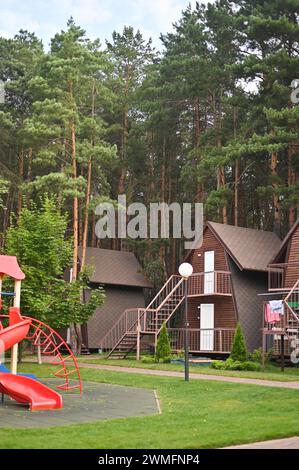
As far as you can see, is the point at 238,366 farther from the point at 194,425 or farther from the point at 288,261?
the point at 194,425

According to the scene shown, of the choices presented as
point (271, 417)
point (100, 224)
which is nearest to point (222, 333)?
point (100, 224)

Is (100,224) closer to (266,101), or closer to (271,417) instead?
(266,101)

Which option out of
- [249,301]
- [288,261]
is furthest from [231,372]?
[249,301]

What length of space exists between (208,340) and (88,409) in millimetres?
16488

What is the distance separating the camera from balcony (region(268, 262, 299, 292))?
83.0ft

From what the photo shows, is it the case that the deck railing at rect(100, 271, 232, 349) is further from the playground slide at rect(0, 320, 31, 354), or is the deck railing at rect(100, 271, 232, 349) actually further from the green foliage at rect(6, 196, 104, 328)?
the playground slide at rect(0, 320, 31, 354)

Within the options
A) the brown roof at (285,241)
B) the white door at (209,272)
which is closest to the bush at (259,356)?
the white door at (209,272)

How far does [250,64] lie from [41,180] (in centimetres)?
1122

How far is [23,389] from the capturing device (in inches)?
461

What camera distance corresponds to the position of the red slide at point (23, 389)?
37.8 ft

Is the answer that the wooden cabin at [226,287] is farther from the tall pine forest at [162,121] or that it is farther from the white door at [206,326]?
the tall pine forest at [162,121]

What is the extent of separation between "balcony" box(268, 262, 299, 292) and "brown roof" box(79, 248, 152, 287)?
9.40 m

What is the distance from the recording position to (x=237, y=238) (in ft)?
94.4

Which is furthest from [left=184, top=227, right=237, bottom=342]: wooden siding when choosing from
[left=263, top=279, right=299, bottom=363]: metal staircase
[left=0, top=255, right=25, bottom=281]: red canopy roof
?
[left=0, top=255, right=25, bottom=281]: red canopy roof
